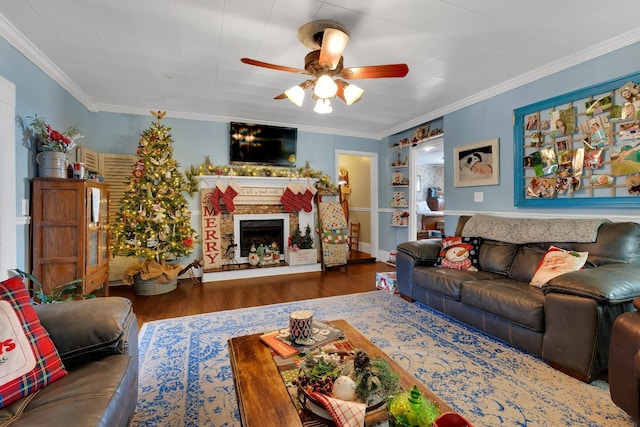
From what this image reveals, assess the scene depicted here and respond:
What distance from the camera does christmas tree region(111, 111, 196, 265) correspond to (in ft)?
12.4

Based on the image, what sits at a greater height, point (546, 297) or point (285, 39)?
point (285, 39)

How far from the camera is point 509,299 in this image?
87.2 inches

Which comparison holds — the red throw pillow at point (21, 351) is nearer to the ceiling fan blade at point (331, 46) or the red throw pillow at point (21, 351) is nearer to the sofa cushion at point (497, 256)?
the ceiling fan blade at point (331, 46)

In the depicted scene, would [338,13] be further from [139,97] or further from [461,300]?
[139,97]

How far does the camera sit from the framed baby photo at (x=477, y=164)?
11.9ft

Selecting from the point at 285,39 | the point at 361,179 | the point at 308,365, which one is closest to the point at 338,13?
the point at 285,39

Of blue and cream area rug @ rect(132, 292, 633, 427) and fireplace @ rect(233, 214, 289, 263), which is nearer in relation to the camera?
blue and cream area rug @ rect(132, 292, 633, 427)

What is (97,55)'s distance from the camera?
8.98 ft

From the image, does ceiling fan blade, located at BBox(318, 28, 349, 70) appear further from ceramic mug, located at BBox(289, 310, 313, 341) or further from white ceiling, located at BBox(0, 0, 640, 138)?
ceramic mug, located at BBox(289, 310, 313, 341)

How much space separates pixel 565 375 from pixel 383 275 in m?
2.07

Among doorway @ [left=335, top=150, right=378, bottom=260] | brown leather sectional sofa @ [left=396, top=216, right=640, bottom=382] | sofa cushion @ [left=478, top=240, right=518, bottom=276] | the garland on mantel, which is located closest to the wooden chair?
doorway @ [left=335, top=150, right=378, bottom=260]

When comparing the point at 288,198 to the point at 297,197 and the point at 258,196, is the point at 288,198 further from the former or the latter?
the point at 258,196

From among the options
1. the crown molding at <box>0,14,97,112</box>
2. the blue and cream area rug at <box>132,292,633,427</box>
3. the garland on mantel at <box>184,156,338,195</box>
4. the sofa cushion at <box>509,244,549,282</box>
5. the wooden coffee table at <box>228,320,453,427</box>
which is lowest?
the blue and cream area rug at <box>132,292,633,427</box>

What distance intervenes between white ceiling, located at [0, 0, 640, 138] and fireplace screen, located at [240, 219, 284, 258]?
2.03 metres
